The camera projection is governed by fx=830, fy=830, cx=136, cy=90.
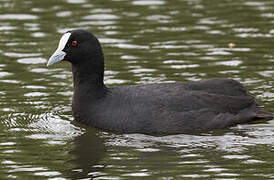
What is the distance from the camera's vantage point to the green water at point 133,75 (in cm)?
1088

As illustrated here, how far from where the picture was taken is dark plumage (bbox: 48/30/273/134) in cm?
1234

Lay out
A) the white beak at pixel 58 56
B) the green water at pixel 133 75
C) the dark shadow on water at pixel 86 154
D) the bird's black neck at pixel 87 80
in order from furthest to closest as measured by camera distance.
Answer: the bird's black neck at pixel 87 80 → the white beak at pixel 58 56 → the green water at pixel 133 75 → the dark shadow on water at pixel 86 154

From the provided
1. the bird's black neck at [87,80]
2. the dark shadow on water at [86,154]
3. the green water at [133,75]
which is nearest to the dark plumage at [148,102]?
the bird's black neck at [87,80]

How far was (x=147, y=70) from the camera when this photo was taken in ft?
50.2

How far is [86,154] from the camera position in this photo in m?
11.6

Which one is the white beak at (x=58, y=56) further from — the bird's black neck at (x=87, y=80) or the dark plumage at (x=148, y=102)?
the bird's black neck at (x=87, y=80)

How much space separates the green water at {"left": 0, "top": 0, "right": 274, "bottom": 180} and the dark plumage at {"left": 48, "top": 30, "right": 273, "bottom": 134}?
0.19 m

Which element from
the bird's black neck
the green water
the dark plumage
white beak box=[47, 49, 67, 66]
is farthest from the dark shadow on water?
white beak box=[47, 49, 67, 66]

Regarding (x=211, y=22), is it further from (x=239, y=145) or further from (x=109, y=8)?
(x=239, y=145)

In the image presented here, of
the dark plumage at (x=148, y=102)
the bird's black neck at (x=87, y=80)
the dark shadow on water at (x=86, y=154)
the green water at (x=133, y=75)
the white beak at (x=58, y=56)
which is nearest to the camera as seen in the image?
Answer: the dark shadow on water at (x=86, y=154)

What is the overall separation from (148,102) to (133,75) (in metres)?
2.62

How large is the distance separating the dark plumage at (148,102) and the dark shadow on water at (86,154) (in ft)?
0.95

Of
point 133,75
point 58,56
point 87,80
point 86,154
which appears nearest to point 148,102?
point 87,80

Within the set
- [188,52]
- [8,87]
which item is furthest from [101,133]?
→ [188,52]
